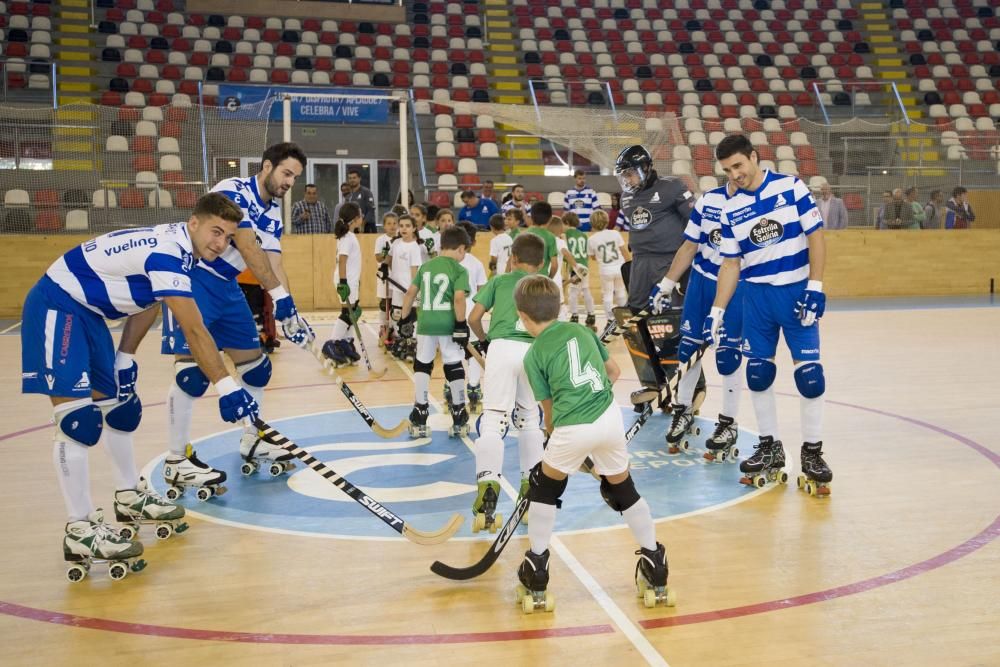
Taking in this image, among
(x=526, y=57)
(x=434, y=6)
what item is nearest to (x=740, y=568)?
(x=526, y=57)

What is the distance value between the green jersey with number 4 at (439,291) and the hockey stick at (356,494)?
7.96 ft

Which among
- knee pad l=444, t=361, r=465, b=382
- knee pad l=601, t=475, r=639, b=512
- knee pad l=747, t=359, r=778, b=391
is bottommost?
knee pad l=601, t=475, r=639, b=512

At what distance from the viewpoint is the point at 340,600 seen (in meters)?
4.08

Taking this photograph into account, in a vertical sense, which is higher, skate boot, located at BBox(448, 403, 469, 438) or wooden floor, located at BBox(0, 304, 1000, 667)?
skate boot, located at BBox(448, 403, 469, 438)

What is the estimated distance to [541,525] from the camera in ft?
12.9

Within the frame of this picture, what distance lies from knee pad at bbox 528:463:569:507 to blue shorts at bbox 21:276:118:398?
204 centimetres

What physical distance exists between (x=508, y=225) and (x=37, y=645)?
9.19 m

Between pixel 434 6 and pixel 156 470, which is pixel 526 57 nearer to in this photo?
pixel 434 6

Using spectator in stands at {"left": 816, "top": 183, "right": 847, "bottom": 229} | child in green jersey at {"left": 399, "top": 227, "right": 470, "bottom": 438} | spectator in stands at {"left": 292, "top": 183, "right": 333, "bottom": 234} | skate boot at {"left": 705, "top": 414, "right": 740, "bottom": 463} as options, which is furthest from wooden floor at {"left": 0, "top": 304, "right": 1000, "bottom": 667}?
spectator in stands at {"left": 816, "top": 183, "right": 847, "bottom": 229}

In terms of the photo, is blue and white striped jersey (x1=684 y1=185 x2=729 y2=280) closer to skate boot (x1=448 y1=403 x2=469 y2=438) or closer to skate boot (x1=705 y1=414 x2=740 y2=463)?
skate boot (x1=705 y1=414 x2=740 y2=463)

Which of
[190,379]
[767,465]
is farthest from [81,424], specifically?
[767,465]

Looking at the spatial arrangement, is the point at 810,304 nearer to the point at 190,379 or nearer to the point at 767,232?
the point at 767,232

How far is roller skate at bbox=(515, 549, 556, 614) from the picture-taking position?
12.8 feet

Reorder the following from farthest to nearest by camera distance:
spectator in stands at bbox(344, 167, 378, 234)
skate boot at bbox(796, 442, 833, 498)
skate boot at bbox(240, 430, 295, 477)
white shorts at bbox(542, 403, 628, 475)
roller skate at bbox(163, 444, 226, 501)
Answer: spectator in stands at bbox(344, 167, 378, 234)
skate boot at bbox(240, 430, 295, 477)
roller skate at bbox(163, 444, 226, 501)
skate boot at bbox(796, 442, 833, 498)
white shorts at bbox(542, 403, 628, 475)
